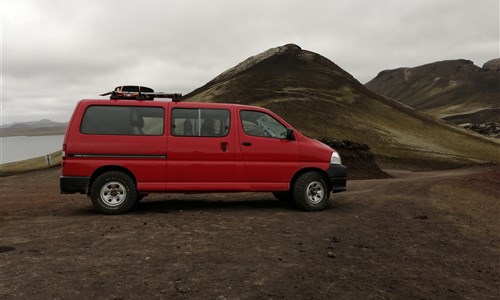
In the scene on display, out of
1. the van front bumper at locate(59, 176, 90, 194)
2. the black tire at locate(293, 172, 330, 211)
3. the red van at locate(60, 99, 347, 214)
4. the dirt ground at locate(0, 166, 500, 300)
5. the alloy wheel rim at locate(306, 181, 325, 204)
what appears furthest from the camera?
the alloy wheel rim at locate(306, 181, 325, 204)

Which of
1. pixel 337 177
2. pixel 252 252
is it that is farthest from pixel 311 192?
pixel 252 252

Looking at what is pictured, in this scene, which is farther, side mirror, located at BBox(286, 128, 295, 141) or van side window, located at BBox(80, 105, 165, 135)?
side mirror, located at BBox(286, 128, 295, 141)

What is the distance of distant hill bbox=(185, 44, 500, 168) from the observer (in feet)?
129

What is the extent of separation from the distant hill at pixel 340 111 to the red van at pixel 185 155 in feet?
87.4

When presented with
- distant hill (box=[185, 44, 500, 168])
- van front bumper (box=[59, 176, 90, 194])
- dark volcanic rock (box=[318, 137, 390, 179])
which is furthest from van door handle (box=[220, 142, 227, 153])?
distant hill (box=[185, 44, 500, 168])

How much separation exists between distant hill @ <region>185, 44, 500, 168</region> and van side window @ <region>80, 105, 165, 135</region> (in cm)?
2833

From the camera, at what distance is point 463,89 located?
195m

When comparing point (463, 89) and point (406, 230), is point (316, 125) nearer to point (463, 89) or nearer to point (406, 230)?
point (406, 230)

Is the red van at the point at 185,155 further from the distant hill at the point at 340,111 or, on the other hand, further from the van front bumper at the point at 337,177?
the distant hill at the point at 340,111

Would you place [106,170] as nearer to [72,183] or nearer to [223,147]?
[72,183]

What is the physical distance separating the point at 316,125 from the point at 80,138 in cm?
3383

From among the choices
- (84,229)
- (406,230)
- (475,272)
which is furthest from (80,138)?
(475,272)

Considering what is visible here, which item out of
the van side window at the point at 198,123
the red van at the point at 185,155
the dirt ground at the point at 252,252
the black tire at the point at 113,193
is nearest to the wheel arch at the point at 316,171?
the red van at the point at 185,155

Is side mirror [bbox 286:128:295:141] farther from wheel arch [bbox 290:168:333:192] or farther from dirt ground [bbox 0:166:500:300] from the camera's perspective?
dirt ground [bbox 0:166:500:300]
